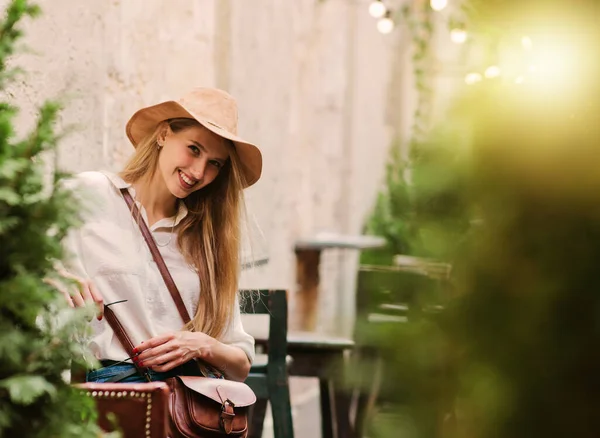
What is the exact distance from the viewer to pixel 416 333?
60 cm

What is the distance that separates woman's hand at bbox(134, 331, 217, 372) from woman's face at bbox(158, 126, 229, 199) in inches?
16.9

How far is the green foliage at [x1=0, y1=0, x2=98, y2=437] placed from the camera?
1.28 meters

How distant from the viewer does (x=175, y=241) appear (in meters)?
2.84

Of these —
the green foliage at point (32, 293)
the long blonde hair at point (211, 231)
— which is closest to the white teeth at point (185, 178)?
the long blonde hair at point (211, 231)

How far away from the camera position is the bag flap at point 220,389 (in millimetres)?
2520

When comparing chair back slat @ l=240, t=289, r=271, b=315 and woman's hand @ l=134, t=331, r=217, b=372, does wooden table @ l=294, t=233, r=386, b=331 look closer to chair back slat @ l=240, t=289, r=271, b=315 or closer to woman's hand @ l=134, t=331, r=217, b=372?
chair back slat @ l=240, t=289, r=271, b=315

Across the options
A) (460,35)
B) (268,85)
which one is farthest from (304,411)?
(460,35)

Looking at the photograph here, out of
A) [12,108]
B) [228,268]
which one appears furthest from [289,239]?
[12,108]

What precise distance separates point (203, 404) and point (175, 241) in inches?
21.2

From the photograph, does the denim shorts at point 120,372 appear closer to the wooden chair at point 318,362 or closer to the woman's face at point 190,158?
the woman's face at point 190,158

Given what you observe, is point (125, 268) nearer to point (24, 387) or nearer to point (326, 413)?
point (24, 387)

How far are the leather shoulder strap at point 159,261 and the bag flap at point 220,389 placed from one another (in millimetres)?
242

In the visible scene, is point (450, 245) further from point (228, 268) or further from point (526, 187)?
point (228, 268)

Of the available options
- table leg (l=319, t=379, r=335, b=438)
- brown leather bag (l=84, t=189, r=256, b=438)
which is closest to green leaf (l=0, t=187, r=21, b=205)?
brown leather bag (l=84, t=189, r=256, b=438)
